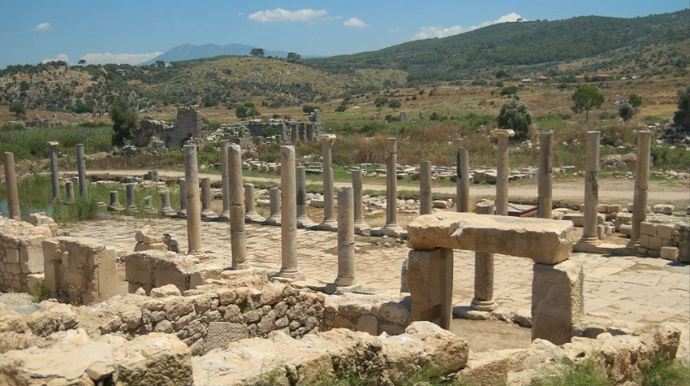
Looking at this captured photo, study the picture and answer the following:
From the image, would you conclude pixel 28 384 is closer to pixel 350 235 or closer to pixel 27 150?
pixel 350 235

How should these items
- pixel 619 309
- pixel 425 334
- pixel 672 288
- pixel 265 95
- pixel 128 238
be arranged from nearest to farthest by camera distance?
pixel 425 334 → pixel 619 309 → pixel 672 288 → pixel 128 238 → pixel 265 95

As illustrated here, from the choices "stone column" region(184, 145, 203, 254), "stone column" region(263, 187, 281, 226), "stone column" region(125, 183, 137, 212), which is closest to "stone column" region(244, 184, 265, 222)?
"stone column" region(263, 187, 281, 226)

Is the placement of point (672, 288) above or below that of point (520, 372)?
below

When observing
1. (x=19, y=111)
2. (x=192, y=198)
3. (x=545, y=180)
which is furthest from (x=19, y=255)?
(x=19, y=111)

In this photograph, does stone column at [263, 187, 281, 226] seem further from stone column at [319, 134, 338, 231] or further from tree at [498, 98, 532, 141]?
tree at [498, 98, 532, 141]

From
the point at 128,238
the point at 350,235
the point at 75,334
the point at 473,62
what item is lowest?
the point at 128,238

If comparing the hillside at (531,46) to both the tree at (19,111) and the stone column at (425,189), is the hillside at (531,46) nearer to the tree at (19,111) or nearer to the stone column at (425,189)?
the tree at (19,111)

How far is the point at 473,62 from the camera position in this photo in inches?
5832

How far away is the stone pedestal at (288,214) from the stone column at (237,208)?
4.05 ft

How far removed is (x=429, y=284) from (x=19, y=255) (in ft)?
29.6

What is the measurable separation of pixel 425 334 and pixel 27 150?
131 ft

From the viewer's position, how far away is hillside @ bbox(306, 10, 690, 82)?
134 metres

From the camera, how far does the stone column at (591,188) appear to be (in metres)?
16.0

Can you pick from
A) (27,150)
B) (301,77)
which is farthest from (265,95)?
(27,150)
